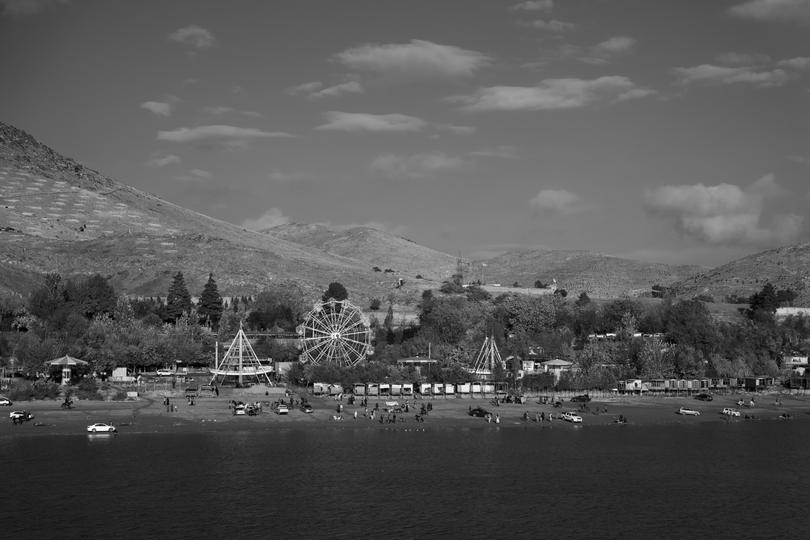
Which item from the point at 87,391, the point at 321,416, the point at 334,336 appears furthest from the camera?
the point at 334,336

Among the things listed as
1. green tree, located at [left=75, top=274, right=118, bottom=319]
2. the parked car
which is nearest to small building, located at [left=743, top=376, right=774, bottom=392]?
the parked car

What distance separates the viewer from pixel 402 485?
5475 cm

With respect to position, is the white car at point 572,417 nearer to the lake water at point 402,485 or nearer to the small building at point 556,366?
the lake water at point 402,485

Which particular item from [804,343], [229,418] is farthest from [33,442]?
[804,343]

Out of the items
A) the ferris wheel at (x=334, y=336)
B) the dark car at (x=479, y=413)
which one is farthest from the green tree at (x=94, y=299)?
the dark car at (x=479, y=413)

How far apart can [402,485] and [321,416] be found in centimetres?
2397

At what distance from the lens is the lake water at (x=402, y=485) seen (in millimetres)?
46438

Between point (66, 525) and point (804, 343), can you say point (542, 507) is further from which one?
point (804, 343)

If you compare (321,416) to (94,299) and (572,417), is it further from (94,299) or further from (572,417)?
(94,299)

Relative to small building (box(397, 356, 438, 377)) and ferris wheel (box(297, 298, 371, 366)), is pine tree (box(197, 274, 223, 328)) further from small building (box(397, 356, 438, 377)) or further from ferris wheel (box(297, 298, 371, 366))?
small building (box(397, 356, 438, 377))

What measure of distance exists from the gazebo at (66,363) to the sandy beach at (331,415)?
23.9 ft

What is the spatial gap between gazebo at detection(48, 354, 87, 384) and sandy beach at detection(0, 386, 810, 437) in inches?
287

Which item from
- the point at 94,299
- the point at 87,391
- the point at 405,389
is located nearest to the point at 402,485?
the point at 87,391

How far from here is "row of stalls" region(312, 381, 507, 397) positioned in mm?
93125
